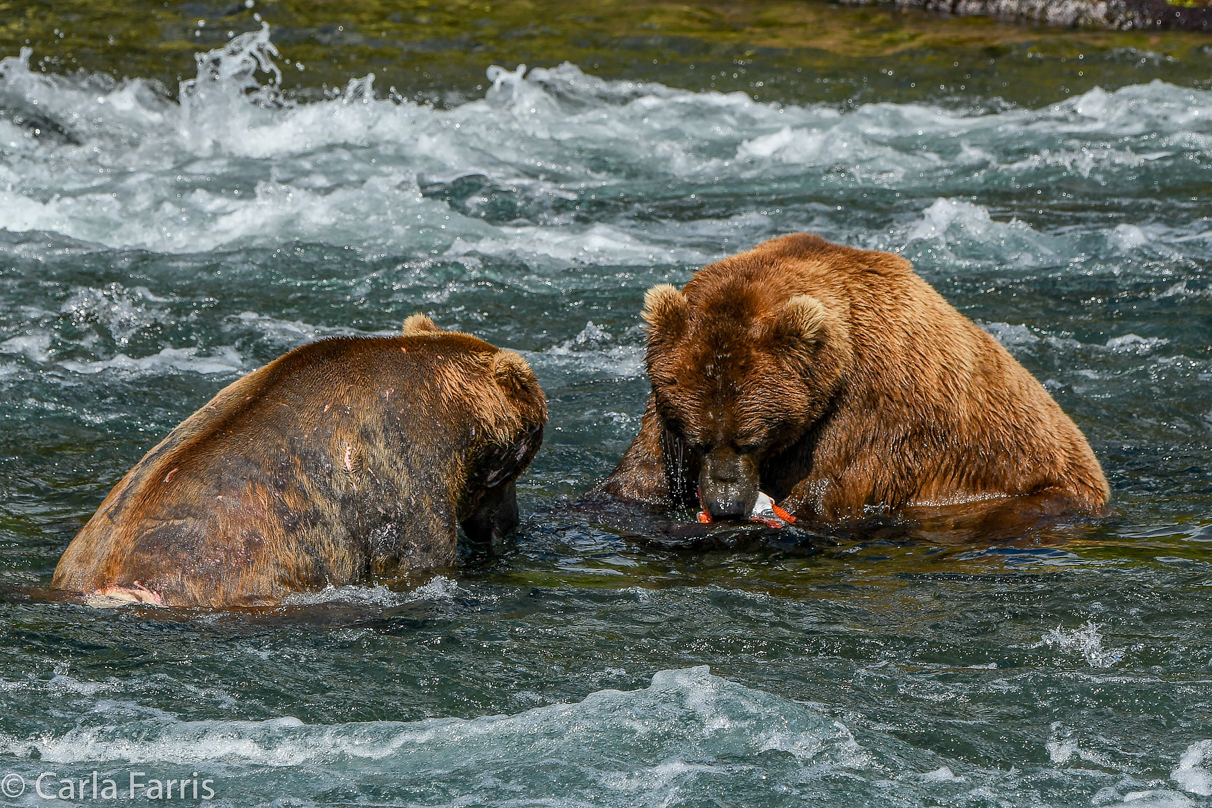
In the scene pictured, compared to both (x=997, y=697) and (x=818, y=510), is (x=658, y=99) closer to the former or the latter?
(x=818, y=510)

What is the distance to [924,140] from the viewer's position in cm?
1420

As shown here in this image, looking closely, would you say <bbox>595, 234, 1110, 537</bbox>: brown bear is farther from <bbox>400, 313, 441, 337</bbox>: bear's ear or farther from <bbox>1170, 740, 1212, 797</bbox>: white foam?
<bbox>1170, 740, 1212, 797</bbox>: white foam

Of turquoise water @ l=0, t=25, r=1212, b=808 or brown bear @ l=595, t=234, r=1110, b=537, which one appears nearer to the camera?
turquoise water @ l=0, t=25, r=1212, b=808

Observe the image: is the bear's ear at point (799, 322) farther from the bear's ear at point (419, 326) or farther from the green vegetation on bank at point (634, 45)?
the green vegetation on bank at point (634, 45)

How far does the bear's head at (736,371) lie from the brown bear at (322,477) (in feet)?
1.91

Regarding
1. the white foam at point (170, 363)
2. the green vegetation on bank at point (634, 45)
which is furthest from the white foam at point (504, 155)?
the white foam at point (170, 363)

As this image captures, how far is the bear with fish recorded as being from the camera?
194 inches

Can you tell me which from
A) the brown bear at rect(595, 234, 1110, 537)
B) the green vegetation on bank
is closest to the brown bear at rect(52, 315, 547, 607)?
the brown bear at rect(595, 234, 1110, 537)

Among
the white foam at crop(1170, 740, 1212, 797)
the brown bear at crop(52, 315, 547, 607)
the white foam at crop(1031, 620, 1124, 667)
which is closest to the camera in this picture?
the white foam at crop(1170, 740, 1212, 797)

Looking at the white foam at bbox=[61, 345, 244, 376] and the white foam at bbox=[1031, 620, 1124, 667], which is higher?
the white foam at bbox=[61, 345, 244, 376]

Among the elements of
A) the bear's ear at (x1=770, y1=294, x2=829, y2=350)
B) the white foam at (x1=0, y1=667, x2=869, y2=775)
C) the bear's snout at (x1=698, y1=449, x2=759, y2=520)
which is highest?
the bear's ear at (x1=770, y1=294, x2=829, y2=350)

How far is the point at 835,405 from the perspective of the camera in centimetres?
593

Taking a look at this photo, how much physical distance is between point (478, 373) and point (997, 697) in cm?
231

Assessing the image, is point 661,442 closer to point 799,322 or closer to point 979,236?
point 799,322
